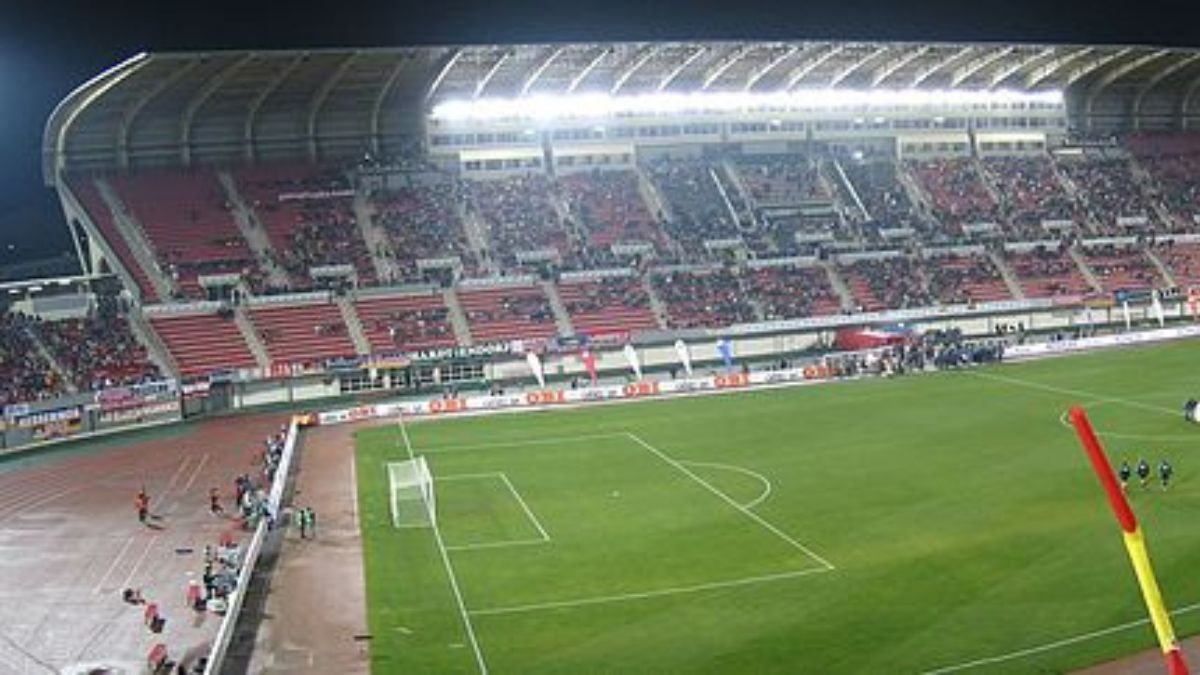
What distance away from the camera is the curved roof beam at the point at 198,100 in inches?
2869

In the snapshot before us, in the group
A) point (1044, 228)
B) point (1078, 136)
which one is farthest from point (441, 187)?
point (1078, 136)

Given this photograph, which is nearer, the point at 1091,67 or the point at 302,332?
the point at 302,332

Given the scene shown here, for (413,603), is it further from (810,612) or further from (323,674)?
(810,612)

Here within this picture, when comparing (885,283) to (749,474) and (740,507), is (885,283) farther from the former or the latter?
(740,507)

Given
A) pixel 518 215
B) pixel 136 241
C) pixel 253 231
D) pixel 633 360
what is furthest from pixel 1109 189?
pixel 136 241

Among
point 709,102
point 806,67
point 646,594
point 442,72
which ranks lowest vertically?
point 646,594

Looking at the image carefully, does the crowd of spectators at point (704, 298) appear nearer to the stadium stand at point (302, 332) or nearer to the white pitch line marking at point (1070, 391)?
the white pitch line marking at point (1070, 391)

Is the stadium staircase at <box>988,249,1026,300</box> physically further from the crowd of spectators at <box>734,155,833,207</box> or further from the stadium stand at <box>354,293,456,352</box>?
the stadium stand at <box>354,293,456,352</box>

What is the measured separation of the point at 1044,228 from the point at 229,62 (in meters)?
62.9

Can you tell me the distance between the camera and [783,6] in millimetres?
65750

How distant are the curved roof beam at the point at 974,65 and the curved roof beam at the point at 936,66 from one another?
1.96 m

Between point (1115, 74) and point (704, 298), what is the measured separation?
4472 centimetres

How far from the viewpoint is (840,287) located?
85938mm

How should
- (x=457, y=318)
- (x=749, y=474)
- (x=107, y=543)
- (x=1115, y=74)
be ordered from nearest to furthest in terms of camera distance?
(x=107, y=543)
(x=749, y=474)
(x=457, y=318)
(x=1115, y=74)
